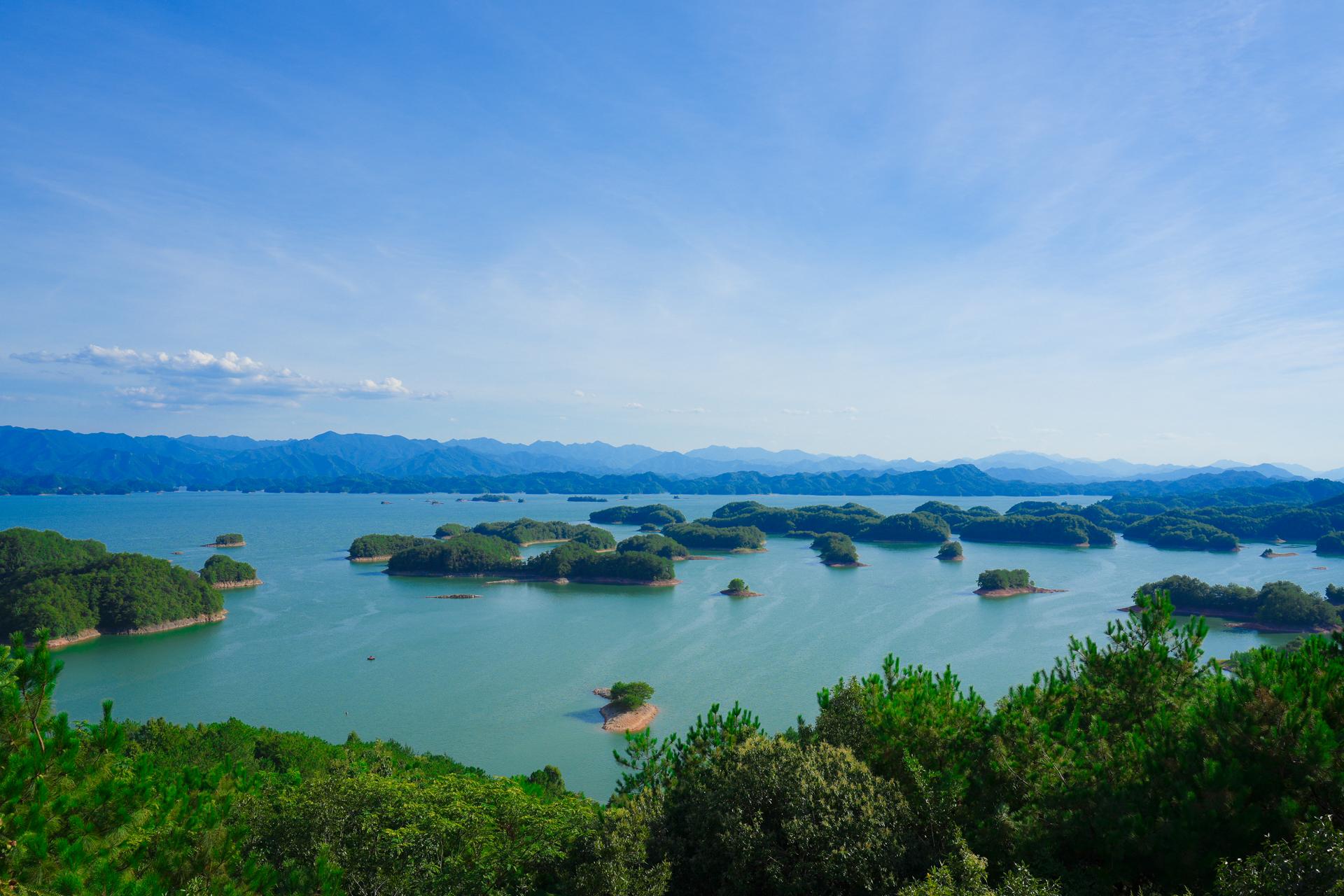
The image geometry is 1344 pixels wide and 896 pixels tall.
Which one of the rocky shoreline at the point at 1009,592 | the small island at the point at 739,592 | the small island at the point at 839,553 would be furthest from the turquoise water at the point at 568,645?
the small island at the point at 839,553

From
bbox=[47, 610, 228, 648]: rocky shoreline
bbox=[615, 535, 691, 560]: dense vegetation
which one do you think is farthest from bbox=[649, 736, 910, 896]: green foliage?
bbox=[615, 535, 691, 560]: dense vegetation

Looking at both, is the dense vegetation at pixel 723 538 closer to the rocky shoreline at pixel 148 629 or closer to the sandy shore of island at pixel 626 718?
the rocky shoreline at pixel 148 629

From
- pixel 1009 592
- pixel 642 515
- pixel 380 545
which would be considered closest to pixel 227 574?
pixel 380 545

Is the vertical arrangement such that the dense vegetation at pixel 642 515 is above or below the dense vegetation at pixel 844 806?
below

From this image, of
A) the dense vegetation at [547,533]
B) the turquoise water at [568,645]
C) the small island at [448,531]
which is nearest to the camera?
the turquoise water at [568,645]

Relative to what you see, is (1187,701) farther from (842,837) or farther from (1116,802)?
(842,837)

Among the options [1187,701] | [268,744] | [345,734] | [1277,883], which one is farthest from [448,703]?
[1277,883]
